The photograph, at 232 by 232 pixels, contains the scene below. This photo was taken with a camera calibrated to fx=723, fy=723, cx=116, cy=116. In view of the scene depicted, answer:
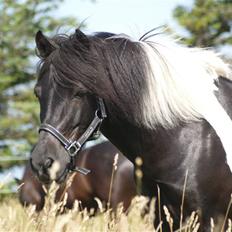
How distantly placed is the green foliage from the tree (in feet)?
24.5

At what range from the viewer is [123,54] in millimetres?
4676

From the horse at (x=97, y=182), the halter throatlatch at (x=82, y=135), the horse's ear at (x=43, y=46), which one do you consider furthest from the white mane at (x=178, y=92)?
the horse at (x=97, y=182)

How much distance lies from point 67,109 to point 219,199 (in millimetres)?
1158

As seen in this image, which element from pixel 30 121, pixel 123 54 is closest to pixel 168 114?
pixel 123 54

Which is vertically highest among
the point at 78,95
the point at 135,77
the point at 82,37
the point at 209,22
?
the point at 82,37

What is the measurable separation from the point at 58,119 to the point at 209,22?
1938 cm

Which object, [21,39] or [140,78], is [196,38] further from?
[140,78]

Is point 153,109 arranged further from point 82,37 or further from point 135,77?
point 82,37

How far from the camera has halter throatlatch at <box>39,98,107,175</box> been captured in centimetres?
443

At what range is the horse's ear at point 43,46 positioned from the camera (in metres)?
4.79

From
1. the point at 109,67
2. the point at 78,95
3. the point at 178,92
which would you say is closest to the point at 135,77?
the point at 109,67

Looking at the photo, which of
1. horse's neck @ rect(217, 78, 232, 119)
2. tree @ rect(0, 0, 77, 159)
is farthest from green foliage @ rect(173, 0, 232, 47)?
horse's neck @ rect(217, 78, 232, 119)

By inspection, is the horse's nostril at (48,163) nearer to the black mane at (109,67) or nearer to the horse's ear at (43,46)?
the black mane at (109,67)

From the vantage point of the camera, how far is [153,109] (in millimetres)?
4676
